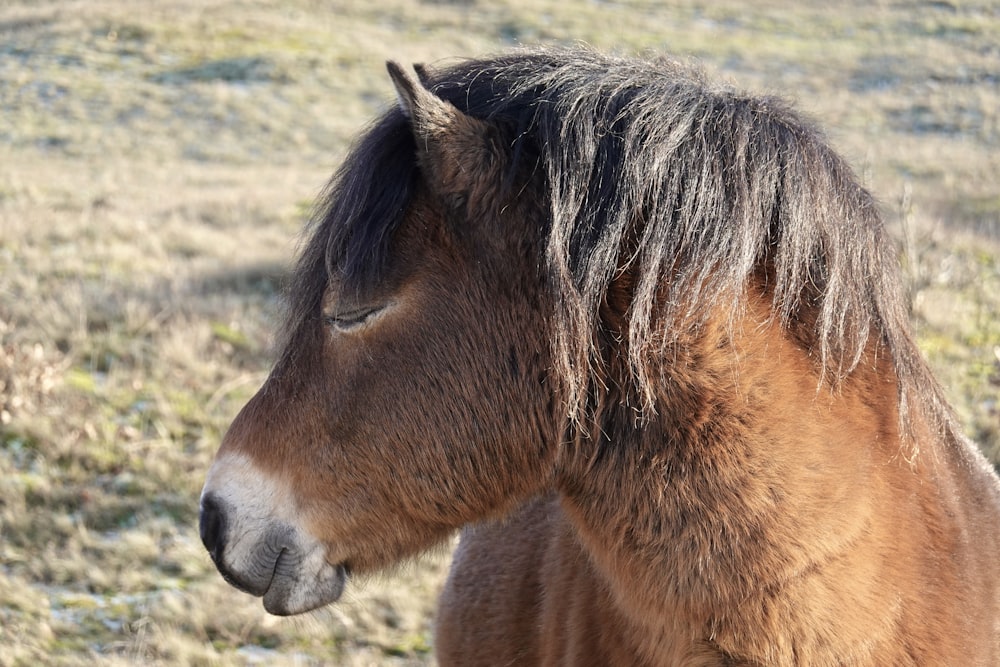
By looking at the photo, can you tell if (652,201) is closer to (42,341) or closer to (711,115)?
(711,115)

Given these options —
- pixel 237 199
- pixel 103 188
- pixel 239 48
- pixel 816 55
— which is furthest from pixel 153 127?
pixel 816 55

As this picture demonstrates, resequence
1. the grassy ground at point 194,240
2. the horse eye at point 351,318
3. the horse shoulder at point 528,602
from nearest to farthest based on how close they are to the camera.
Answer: the horse eye at point 351,318 → the horse shoulder at point 528,602 → the grassy ground at point 194,240

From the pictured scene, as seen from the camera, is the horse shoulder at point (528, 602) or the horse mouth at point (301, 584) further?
the horse shoulder at point (528, 602)

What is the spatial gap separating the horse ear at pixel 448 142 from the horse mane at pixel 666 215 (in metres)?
0.06

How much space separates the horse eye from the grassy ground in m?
0.78

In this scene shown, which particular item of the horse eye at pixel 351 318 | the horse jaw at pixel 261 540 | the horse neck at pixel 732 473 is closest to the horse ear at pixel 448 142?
the horse eye at pixel 351 318

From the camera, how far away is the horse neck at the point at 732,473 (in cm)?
175

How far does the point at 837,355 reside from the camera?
182 cm

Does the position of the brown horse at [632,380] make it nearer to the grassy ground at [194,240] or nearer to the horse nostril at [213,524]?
the horse nostril at [213,524]

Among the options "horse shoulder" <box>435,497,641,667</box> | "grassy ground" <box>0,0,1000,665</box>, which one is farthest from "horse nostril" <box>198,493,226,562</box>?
"horse shoulder" <box>435,497,641,667</box>

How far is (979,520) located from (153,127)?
21.6m

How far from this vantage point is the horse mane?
68.5 inches

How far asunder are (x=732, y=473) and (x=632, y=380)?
265 millimetres

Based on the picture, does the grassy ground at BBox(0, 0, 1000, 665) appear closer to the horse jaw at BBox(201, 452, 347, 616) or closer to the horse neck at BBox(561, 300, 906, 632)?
the horse jaw at BBox(201, 452, 347, 616)
